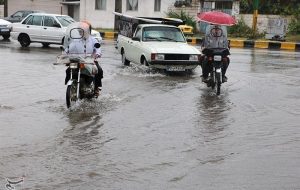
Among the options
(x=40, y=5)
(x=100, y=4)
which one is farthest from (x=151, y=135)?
(x=40, y=5)

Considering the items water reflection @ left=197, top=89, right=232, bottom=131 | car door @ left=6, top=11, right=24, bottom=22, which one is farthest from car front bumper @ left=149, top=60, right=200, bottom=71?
car door @ left=6, top=11, right=24, bottom=22

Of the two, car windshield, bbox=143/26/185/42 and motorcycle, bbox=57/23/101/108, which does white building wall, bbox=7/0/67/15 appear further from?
motorcycle, bbox=57/23/101/108

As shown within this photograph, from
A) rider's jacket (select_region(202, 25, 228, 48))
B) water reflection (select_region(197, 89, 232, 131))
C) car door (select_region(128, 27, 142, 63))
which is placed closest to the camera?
water reflection (select_region(197, 89, 232, 131))

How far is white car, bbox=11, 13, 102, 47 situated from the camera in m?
24.3

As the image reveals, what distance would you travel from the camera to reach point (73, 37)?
10.9 m

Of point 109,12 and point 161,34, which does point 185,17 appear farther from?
point 161,34

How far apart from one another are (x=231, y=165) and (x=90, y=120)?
10.8 feet

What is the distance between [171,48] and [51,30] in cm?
976

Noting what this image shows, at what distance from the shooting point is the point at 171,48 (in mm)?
16109

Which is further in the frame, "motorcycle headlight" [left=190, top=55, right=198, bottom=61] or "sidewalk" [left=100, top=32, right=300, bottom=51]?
"sidewalk" [left=100, top=32, right=300, bottom=51]

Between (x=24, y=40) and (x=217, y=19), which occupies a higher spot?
(x=217, y=19)

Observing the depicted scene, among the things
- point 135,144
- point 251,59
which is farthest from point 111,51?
point 135,144

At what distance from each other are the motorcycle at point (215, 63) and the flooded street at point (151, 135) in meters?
0.29

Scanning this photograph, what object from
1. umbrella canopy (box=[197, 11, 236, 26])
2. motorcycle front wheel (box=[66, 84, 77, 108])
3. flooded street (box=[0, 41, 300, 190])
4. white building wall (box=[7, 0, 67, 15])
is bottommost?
flooded street (box=[0, 41, 300, 190])
